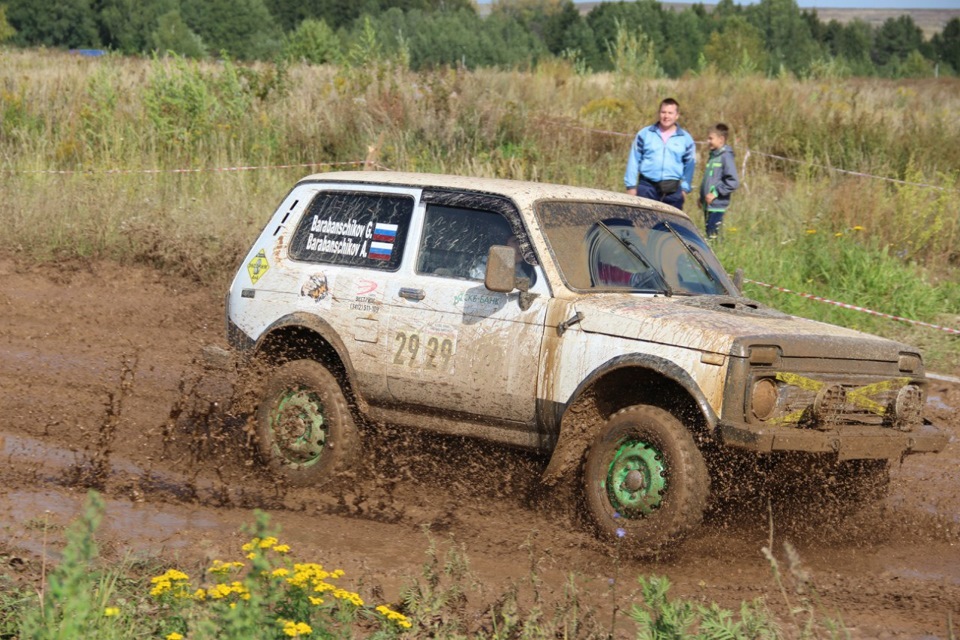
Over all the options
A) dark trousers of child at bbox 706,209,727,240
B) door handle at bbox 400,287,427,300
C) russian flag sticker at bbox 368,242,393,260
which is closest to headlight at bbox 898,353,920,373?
door handle at bbox 400,287,427,300

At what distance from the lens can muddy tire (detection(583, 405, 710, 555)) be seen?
576 cm

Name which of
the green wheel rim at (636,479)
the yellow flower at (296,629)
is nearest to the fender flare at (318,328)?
the green wheel rim at (636,479)

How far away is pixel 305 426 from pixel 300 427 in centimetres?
3

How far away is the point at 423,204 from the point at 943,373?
563 centimetres

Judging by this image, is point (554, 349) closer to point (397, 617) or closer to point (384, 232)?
point (384, 232)

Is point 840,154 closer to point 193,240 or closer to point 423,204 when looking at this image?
point 193,240

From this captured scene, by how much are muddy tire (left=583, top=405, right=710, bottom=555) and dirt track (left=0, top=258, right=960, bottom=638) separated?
16cm

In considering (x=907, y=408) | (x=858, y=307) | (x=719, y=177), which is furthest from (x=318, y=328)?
(x=719, y=177)

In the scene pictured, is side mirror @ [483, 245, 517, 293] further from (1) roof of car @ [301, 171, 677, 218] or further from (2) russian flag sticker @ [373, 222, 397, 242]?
(2) russian flag sticker @ [373, 222, 397, 242]

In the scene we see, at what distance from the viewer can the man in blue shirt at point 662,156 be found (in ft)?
39.2

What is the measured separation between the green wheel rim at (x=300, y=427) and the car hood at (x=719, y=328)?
187 centimetres

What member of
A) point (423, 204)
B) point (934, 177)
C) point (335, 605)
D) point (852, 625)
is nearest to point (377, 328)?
point (423, 204)

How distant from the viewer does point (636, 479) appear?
19.6 feet

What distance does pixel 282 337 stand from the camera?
755cm
